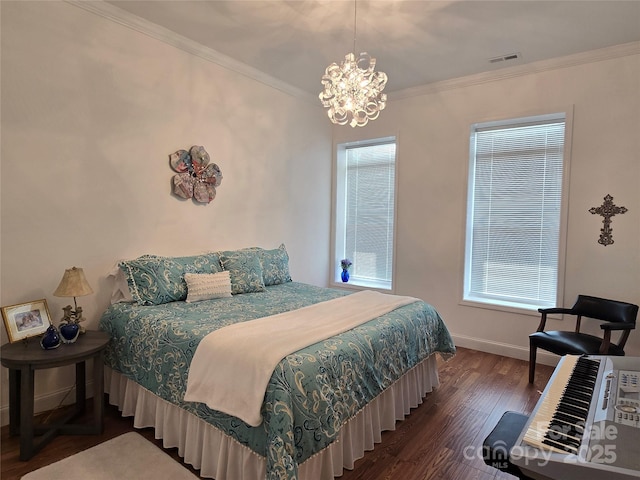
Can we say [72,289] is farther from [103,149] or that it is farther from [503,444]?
[503,444]

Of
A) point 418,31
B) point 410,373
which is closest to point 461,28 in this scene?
point 418,31

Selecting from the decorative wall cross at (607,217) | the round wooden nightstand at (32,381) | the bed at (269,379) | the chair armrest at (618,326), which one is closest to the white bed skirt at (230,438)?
the bed at (269,379)

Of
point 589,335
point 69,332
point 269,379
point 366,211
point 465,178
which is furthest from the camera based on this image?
point 366,211

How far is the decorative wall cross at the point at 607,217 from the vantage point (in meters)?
3.28

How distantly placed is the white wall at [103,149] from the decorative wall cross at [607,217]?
11.2ft

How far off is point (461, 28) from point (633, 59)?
63.3 inches

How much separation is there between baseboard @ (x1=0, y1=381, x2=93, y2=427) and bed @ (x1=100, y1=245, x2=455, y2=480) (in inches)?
10.5

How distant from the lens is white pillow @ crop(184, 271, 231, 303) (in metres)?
2.93

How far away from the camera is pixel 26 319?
236cm

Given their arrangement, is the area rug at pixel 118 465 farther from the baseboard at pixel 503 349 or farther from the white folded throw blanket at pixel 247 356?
the baseboard at pixel 503 349

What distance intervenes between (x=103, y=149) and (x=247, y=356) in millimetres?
2173

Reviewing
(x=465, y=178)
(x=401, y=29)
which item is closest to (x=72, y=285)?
(x=401, y=29)

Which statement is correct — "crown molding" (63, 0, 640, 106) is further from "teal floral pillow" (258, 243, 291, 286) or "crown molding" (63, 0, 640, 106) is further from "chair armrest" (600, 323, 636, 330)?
"chair armrest" (600, 323, 636, 330)

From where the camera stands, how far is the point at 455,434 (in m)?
2.41
